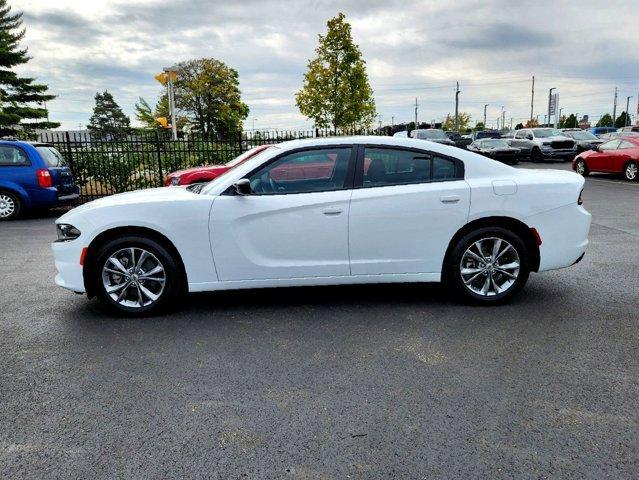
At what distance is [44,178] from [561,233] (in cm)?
1022

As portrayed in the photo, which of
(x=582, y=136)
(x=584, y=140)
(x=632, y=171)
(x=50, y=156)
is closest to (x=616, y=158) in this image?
(x=632, y=171)

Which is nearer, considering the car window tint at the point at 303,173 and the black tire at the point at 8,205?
the car window tint at the point at 303,173

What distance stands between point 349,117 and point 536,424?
97.2 ft

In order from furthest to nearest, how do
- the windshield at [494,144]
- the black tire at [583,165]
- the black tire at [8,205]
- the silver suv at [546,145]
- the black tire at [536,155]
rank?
the black tire at [536,155] → the silver suv at [546,145] → the windshield at [494,144] → the black tire at [583,165] → the black tire at [8,205]

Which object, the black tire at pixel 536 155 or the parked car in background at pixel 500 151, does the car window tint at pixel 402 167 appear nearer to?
the parked car in background at pixel 500 151

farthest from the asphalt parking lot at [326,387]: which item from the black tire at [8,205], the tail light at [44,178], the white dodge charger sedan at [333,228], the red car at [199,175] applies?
the black tire at [8,205]

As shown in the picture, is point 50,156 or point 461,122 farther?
point 461,122

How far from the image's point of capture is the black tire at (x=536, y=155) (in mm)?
28163

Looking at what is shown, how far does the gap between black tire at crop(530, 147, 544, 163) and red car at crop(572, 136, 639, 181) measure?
891 centimetres

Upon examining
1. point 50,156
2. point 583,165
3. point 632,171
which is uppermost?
point 50,156

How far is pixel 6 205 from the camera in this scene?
11.1 metres

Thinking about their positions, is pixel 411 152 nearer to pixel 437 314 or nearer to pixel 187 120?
pixel 437 314

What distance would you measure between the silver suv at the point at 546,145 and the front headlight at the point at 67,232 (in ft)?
90.0

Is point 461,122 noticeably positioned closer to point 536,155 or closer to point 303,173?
point 536,155
